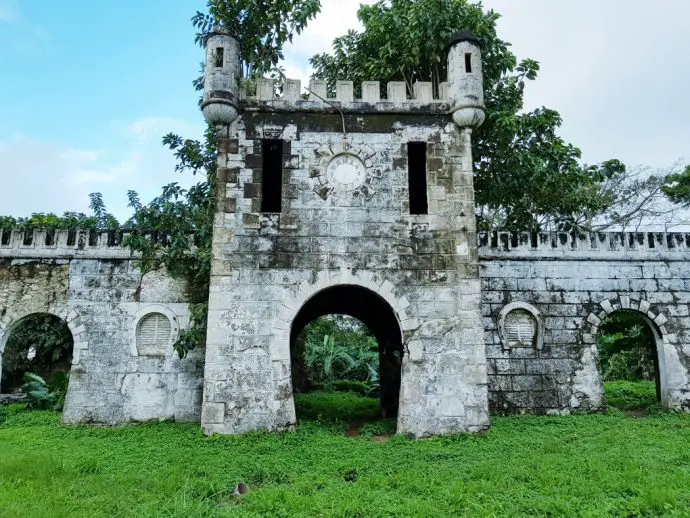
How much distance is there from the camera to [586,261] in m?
11.5

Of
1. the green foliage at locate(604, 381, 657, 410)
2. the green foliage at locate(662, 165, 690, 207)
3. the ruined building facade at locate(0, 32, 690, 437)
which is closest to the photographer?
the ruined building facade at locate(0, 32, 690, 437)

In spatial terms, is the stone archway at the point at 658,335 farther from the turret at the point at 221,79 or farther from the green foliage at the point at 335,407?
the turret at the point at 221,79

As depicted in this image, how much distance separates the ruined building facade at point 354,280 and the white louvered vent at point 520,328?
0.13ft

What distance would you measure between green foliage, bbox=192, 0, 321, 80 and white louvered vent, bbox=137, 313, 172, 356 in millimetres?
5133

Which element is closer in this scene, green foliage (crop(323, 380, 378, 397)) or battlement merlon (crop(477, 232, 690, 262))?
battlement merlon (crop(477, 232, 690, 262))

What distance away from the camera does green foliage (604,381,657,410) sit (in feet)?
39.0

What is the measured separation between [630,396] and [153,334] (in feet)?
35.6

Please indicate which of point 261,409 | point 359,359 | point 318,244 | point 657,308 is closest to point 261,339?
point 261,409

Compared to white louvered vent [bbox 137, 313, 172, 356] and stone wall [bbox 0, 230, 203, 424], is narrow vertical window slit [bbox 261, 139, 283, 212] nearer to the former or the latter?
stone wall [bbox 0, 230, 203, 424]

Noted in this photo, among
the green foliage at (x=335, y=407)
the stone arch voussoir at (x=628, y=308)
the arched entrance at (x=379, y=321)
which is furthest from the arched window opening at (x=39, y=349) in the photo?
the stone arch voussoir at (x=628, y=308)

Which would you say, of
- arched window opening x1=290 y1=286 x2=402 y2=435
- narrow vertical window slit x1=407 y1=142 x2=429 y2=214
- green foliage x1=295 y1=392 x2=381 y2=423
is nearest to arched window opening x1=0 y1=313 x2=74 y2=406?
arched window opening x1=290 y1=286 x2=402 y2=435

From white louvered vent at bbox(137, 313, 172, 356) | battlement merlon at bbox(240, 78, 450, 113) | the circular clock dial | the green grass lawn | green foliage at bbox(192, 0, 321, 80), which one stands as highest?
green foliage at bbox(192, 0, 321, 80)

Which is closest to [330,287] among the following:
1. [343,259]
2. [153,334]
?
[343,259]

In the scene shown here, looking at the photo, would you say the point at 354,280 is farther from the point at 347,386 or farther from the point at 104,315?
the point at 347,386
